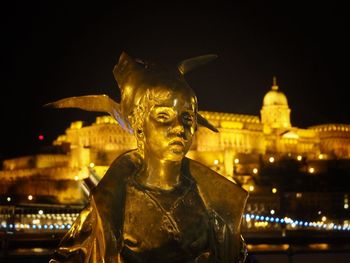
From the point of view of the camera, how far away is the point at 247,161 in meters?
87.1

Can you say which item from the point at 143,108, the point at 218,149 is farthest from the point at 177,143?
the point at 218,149

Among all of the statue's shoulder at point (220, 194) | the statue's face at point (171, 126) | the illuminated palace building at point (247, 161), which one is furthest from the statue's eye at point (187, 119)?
the illuminated palace building at point (247, 161)

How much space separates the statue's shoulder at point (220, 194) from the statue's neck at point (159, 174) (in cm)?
17

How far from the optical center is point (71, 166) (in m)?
80.3

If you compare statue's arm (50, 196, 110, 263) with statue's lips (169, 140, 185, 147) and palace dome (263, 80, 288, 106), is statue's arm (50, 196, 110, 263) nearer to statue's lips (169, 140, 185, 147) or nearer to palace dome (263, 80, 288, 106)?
statue's lips (169, 140, 185, 147)

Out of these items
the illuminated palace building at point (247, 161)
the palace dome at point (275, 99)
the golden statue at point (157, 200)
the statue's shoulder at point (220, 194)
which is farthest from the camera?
the palace dome at point (275, 99)

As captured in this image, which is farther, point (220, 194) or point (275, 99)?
point (275, 99)

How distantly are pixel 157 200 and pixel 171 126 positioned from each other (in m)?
0.32

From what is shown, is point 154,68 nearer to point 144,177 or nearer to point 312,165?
point 144,177

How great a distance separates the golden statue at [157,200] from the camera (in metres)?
2.93

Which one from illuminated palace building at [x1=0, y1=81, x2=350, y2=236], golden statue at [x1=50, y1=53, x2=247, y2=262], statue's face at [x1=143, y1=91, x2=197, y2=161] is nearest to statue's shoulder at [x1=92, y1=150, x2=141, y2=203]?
golden statue at [x1=50, y1=53, x2=247, y2=262]

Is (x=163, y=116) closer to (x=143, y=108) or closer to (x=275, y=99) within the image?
(x=143, y=108)

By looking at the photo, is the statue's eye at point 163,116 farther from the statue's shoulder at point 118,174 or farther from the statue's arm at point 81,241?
the statue's arm at point 81,241

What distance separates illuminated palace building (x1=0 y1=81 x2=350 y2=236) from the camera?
6004cm
